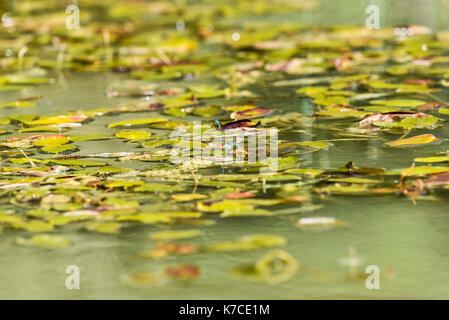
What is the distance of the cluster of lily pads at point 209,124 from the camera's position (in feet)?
6.29

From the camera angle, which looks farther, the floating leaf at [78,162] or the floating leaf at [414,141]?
the floating leaf at [414,141]

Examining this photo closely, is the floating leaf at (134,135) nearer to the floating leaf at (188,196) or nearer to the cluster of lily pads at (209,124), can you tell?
the cluster of lily pads at (209,124)

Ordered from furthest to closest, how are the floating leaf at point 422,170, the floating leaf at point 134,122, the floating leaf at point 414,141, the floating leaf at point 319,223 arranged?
1. the floating leaf at point 134,122
2. the floating leaf at point 414,141
3. the floating leaf at point 422,170
4. the floating leaf at point 319,223

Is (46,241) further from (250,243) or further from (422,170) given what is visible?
(422,170)

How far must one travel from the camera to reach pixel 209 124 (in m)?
2.82

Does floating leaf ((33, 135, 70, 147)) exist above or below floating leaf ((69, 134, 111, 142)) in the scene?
below

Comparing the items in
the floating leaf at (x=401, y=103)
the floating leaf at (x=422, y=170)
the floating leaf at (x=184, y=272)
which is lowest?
the floating leaf at (x=184, y=272)

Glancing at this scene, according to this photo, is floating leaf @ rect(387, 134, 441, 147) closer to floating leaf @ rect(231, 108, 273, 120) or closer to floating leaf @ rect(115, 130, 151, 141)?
floating leaf @ rect(231, 108, 273, 120)

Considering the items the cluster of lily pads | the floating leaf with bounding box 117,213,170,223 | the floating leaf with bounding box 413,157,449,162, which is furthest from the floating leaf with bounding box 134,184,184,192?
the floating leaf with bounding box 413,157,449,162

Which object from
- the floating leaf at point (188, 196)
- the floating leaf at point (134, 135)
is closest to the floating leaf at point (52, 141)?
the floating leaf at point (134, 135)

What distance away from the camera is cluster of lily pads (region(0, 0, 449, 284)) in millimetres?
1916

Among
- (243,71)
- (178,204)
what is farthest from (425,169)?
(243,71)

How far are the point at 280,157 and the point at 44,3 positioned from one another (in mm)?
5451

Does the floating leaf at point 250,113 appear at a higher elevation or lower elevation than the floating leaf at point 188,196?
higher
